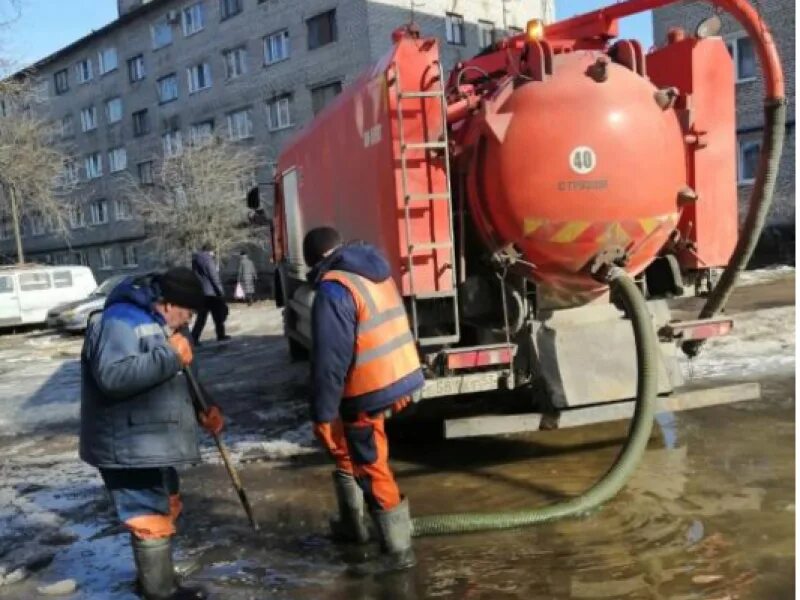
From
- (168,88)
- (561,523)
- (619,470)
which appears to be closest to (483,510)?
(561,523)

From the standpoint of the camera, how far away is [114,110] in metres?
38.1

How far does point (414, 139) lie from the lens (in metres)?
5.14

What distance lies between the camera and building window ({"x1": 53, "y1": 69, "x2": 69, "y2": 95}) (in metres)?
41.4

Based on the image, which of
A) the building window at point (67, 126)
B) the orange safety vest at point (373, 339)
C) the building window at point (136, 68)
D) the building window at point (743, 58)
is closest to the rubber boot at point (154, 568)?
the orange safety vest at point (373, 339)

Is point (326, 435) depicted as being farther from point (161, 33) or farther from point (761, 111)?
point (161, 33)

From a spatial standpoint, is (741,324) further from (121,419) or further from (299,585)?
(121,419)

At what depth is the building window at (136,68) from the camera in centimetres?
3572

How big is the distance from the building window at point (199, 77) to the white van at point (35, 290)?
1384 cm

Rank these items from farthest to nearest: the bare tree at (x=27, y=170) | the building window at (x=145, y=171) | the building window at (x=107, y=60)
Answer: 1. the building window at (x=107, y=60)
2. the building window at (x=145, y=171)
3. the bare tree at (x=27, y=170)

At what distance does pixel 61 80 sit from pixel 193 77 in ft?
43.6

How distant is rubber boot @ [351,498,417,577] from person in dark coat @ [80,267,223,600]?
932 millimetres

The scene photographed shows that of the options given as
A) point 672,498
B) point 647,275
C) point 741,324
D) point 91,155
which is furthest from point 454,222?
point 91,155

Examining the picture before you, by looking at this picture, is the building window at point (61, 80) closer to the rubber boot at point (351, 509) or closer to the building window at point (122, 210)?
the building window at point (122, 210)

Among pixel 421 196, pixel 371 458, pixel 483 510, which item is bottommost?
pixel 483 510
